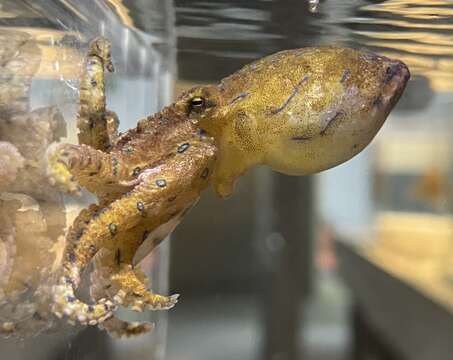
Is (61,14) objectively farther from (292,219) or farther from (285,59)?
(292,219)

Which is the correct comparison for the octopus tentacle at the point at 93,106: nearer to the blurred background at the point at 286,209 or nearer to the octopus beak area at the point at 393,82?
the blurred background at the point at 286,209

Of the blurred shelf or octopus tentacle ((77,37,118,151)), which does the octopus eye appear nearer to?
octopus tentacle ((77,37,118,151))

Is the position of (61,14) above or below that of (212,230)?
above

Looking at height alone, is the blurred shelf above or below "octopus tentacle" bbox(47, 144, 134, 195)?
below

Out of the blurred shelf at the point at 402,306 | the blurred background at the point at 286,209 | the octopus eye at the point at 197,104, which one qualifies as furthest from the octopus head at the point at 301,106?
the blurred shelf at the point at 402,306

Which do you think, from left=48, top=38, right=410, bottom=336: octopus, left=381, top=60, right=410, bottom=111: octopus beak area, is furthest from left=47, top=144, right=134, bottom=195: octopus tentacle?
left=381, top=60, right=410, bottom=111: octopus beak area

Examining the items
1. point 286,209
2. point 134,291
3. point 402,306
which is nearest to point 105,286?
point 134,291

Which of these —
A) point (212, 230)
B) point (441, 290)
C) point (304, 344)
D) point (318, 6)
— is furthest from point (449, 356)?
point (212, 230)

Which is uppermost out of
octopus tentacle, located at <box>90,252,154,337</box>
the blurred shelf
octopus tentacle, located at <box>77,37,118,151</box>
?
octopus tentacle, located at <box>77,37,118,151</box>
